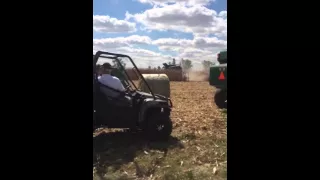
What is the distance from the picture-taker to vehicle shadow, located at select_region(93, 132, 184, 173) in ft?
16.1

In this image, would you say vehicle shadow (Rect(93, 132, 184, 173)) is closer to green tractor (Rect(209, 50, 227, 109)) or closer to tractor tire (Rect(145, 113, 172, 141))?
tractor tire (Rect(145, 113, 172, 141))

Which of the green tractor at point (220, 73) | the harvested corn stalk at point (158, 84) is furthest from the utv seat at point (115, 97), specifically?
the green tractor at point (220, 73)

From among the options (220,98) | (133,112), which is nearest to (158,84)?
(220,98)

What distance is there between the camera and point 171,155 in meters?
5.27

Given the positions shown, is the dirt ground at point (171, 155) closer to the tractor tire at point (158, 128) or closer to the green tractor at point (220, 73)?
the tractor tire at point (158, 128)

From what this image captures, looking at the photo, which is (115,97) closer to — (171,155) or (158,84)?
(171,155)

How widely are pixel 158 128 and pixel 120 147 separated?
787 mm

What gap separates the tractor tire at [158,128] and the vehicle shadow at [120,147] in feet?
0.40

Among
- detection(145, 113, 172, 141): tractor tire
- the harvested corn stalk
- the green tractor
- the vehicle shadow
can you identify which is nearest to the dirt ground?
the vehicle shadow

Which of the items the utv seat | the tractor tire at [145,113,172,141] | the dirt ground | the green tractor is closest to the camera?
the dirt ground

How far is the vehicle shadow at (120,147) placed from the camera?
193 inches

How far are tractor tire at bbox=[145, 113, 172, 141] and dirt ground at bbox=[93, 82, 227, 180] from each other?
172 millimetres
